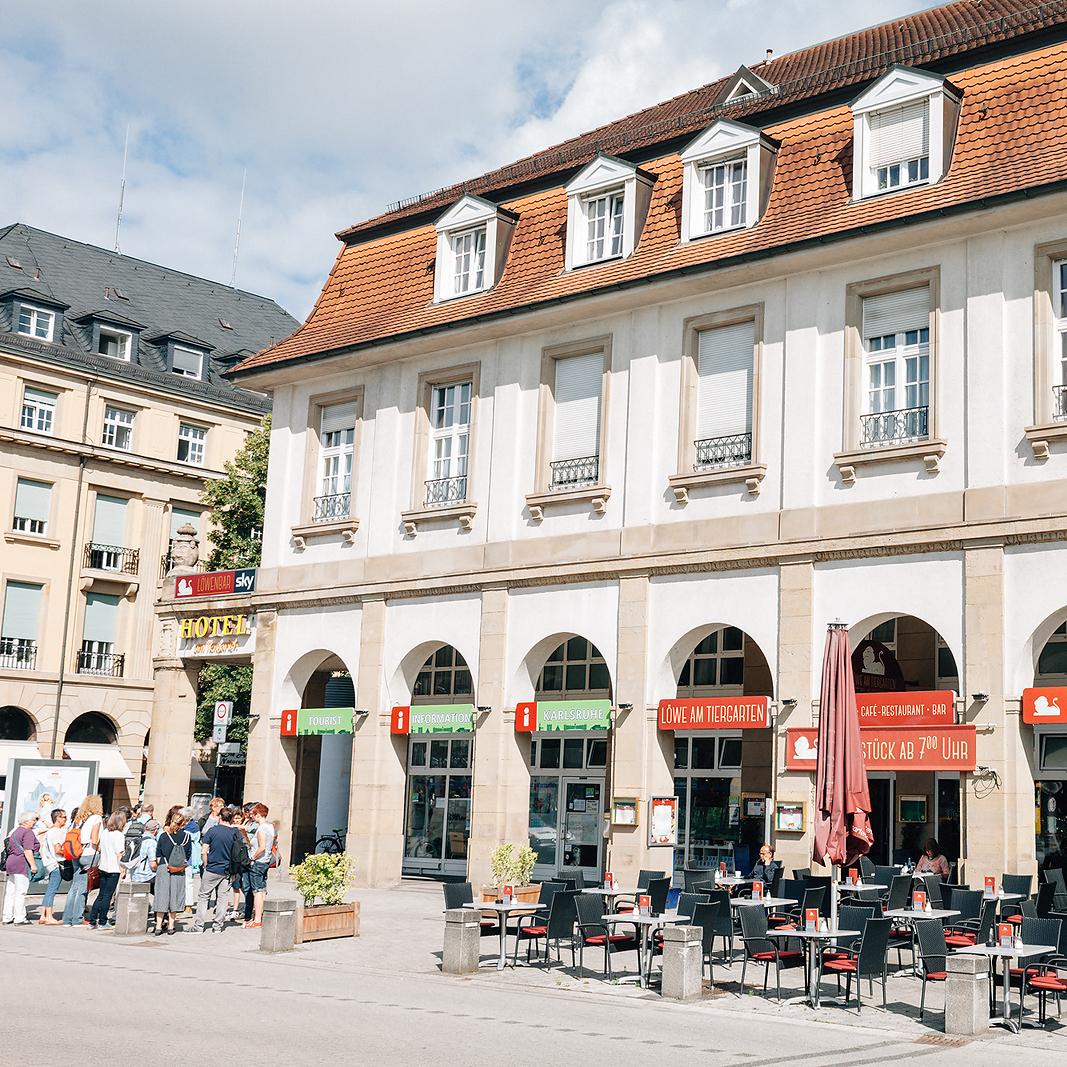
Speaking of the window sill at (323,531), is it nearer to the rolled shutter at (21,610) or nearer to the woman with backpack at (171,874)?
the woman with backpack at (171,874)

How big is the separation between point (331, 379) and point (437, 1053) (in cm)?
2017

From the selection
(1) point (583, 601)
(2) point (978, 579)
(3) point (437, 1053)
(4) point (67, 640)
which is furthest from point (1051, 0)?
(4) point (67, 640)

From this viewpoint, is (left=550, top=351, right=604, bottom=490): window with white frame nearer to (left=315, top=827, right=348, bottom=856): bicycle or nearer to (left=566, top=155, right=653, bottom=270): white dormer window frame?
(left=566, top=155, right=653, bottom=270): white dormer window frame

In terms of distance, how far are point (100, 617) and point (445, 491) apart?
26.4 metres

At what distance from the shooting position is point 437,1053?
11055 millimetres

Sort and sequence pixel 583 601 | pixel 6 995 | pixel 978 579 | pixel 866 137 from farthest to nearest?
pixel 583 601 < pixel 866 137 < pixel 978 579 < pixel 6 995

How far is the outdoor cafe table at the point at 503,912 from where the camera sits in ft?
55.4

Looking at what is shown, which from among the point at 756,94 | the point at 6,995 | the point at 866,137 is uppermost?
the point at 756,94

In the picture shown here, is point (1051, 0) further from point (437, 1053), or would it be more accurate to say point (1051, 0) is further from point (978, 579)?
point (437, 1053)

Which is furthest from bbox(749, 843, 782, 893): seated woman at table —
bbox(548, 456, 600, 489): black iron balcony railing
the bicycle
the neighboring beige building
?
the neighboring beige building

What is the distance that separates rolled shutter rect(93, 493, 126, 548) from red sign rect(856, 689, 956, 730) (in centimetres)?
3468

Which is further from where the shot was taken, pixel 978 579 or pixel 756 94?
pixel 756 94

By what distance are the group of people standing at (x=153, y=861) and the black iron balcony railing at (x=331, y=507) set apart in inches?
332

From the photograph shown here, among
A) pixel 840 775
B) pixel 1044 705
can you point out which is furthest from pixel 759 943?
pixel 1044 705
